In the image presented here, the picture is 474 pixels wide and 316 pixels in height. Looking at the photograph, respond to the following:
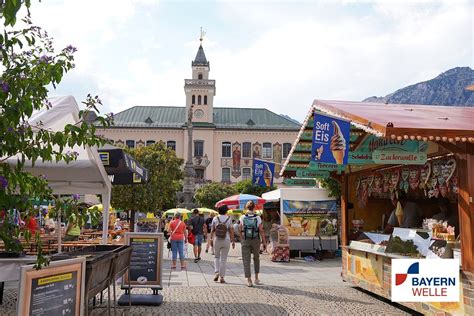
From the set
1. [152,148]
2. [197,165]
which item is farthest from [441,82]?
[152,148]

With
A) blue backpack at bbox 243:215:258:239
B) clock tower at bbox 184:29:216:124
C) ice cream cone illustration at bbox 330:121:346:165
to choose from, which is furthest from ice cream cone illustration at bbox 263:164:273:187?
clock tower at bbox 184:29:216:124

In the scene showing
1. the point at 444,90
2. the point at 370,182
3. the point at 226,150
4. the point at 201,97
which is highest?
the point at 444,90

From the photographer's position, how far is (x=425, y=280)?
6.29 meters

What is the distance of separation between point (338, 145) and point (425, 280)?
2.22m

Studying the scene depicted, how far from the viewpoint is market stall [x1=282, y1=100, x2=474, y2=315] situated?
5.76m

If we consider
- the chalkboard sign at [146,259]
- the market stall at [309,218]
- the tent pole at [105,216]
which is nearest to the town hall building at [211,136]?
the market stall at [309,218]

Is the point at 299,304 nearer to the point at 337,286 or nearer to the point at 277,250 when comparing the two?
the point at 337,286

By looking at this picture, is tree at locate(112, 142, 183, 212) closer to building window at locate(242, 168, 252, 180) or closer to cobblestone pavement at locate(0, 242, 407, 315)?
cobblestone pavement at locate(0, 242, 407, 315)

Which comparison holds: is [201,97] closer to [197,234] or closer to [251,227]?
[197,234]

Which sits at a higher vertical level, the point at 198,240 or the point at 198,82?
the point at 198,82

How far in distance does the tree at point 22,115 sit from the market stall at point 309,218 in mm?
12359

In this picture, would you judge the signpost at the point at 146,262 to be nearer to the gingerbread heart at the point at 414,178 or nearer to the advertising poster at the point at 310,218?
the gingerbread heart at the point at 414,178

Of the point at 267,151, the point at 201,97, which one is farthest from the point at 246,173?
the point at 201,97

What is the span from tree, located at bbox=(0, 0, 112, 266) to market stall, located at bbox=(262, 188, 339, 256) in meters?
12.4
